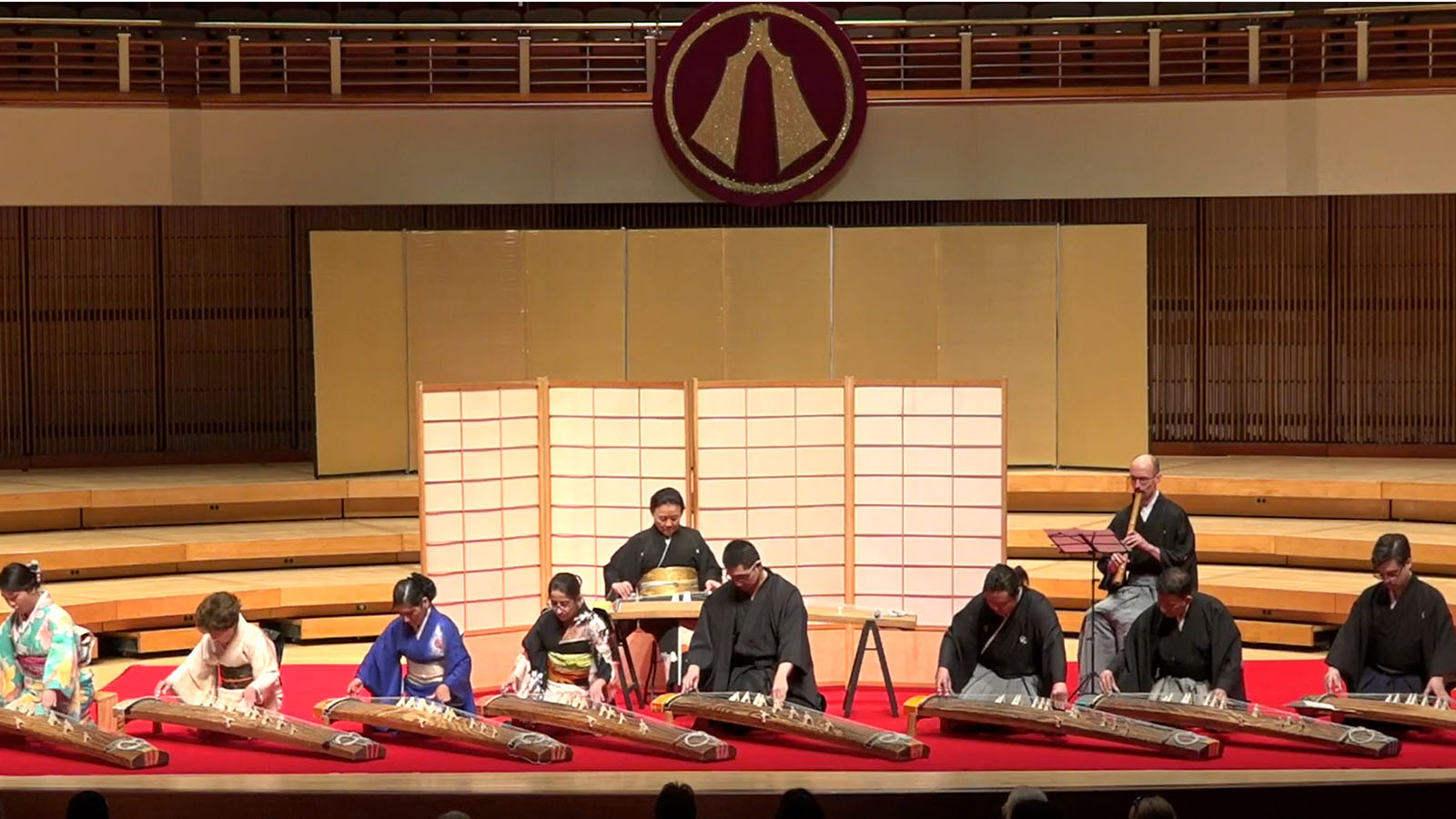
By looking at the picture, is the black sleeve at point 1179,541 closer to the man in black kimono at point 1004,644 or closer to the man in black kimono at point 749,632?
the man in black kimono at point 1004,644

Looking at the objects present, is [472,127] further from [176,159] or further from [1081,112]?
[1081,112]

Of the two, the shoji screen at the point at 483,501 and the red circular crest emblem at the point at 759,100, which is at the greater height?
the red circular crest emblem at the point at 759,100

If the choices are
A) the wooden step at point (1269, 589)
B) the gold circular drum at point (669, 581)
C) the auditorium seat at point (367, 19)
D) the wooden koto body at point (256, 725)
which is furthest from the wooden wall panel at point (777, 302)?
the wooden koto body at point (256, 725)

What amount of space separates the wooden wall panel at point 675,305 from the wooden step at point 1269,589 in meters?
2.56

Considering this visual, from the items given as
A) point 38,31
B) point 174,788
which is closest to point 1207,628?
point 174,788

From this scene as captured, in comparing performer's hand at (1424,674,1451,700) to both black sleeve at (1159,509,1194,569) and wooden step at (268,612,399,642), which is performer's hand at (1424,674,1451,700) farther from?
wooden step at (268,612,399,642)

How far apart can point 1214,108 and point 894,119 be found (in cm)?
205

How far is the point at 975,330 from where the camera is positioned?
37.6 feet

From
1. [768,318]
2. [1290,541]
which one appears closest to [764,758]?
A: [1290,541]

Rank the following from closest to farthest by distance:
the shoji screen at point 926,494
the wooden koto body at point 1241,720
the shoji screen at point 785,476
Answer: the wooden koto body at point 1241,720, the shoji screen at point 926,494, the shoji screen at point 785,476

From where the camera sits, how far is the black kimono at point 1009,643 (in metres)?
7.21

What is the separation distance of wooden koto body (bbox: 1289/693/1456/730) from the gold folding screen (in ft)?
15.3

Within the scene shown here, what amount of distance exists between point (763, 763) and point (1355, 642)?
2489 millimetres

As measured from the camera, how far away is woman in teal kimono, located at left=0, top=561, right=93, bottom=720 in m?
7.00
